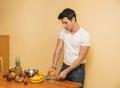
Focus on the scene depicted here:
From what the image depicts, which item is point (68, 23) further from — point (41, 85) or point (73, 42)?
point (41, 85)

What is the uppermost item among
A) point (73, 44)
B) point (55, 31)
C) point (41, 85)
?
point (55, 31)

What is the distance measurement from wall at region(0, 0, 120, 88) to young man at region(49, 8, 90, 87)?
1.20 feet

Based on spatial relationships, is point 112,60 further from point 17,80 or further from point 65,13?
point 17,80

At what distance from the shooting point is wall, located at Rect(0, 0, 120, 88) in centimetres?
277

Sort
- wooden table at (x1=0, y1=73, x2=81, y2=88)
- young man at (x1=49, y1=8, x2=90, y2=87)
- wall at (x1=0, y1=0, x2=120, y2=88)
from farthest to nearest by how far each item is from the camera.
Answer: wall at (x1=0, y1=0, x2=120, y2=88) < young man at (x1=49, y1=8, x2=90, y2=87) < wooden table at (x1=0, y1=73, x2=81, y2=88)

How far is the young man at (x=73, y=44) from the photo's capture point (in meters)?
2.51

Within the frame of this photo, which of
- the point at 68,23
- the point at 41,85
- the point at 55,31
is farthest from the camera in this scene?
the point at 55,31

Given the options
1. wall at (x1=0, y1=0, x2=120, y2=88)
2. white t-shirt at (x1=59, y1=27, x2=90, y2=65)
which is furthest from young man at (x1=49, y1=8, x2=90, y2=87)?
wall at (x1=0, y1=0, x2=120, y2=88)

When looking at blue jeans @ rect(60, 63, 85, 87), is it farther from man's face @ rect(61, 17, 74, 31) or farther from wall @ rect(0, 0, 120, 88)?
man's face @ rect(61, 17, 74, 31)

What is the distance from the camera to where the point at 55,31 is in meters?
3.32

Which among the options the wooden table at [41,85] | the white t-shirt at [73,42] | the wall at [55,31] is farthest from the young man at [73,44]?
the wall at [55,31]

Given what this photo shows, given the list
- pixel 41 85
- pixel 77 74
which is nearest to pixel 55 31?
pixel 77 74

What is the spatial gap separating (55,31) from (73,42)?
31.8 inches

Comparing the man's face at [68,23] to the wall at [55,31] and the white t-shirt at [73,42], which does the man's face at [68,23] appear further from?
the wall at [55,31]
